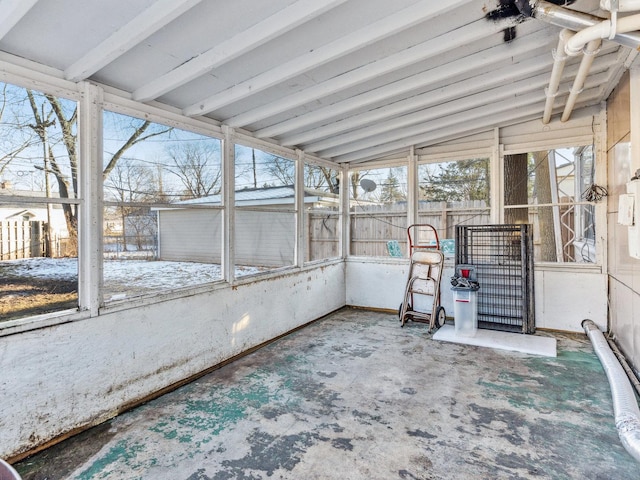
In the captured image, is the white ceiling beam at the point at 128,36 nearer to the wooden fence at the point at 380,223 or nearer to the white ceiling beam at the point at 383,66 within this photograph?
the white ceiling beam at the point at 383,66

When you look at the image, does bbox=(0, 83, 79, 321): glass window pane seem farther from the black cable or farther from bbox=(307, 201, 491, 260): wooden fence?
the black cable

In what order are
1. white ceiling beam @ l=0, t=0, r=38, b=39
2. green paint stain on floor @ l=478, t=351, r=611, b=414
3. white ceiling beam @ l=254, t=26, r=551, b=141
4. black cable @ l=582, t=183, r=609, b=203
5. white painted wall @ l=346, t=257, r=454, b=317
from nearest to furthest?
white ceiling beam @ l=0, t=0, r=38, b=39, green paint stain on floor @ l=478, t=351, r=611, b=414, white ceiling beam @ l=254, t=26, r=551, b=141, black cable @ l=582, t=183, r=609, b=203, white painted wall @ l=346, t=257, r=454, b=317

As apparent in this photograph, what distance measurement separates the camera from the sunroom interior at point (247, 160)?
2195 millimetres

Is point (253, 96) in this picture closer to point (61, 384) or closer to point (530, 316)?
point (61, 384)

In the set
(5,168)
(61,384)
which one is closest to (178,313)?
(61,384)

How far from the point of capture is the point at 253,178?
13.5 feet

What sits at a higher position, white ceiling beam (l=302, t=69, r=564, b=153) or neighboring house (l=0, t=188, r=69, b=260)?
white ceiling beam (l=302, t=69, r=564, b=153)

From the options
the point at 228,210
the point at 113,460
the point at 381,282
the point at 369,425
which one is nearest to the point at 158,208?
the point at 228,210

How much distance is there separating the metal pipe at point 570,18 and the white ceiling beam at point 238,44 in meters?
1.31

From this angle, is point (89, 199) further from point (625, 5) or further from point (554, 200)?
point (554, 200)

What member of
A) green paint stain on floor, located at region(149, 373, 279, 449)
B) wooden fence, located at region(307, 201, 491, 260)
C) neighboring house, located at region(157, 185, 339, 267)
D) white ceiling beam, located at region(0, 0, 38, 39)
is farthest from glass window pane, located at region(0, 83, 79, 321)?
wooden fence, located at region(307, 201, 491, 260)

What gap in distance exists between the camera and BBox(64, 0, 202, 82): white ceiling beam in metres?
1.89

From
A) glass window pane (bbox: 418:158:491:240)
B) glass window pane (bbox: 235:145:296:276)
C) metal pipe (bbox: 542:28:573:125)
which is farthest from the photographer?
glass window pane (bbox: 418:158:491:240)

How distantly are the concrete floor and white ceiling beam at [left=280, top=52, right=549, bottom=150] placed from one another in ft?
8.66
